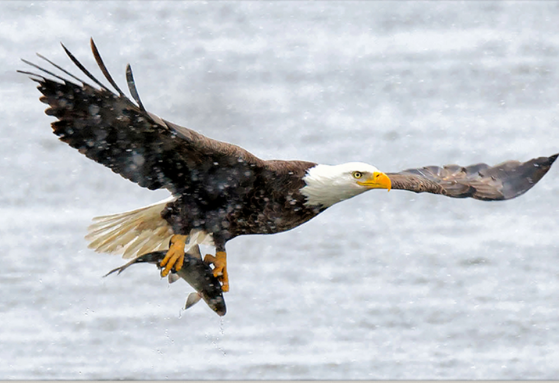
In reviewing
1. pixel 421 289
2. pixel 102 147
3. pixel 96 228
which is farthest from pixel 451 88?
pixel 102 147

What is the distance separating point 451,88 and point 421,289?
5.92 m

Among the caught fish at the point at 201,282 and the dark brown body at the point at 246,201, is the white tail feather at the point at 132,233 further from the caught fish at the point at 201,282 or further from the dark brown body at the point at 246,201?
the caught fish at the point at 201,282

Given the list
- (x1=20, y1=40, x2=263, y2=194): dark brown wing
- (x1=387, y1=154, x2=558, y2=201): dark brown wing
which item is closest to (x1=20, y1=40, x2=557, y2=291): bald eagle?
(x1=20, y1=40, x2=263, y2=194): dark brown wing

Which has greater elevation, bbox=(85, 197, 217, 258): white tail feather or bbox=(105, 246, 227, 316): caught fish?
bbox=(85, 197, 217, 258): white tail feather

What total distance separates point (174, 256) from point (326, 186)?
2.97ft

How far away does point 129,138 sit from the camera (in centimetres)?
549

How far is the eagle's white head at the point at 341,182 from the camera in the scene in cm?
597

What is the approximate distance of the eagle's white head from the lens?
235 inches

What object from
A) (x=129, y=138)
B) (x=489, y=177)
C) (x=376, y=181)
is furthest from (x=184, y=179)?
(x=489, y=177)

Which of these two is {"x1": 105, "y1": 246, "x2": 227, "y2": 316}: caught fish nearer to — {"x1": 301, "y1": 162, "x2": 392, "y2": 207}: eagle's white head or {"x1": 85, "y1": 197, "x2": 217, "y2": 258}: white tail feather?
{"x1": 85, "y1": 197, "x2": 217, "y2": 258}: white tail feather

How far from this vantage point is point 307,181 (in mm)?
6020

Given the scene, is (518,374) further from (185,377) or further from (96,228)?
(96,228)

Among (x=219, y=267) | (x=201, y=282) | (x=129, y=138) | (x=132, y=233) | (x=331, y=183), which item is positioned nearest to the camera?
(x=129, y=138)

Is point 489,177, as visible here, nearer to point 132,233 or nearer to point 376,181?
point 376,181
